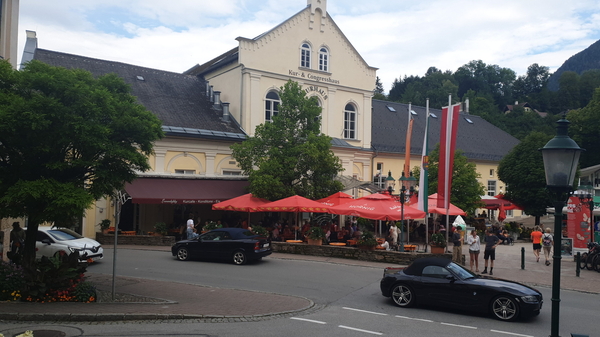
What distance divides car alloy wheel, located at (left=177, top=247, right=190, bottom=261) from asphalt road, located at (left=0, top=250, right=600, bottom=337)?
1.50 m

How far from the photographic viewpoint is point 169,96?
106 ft

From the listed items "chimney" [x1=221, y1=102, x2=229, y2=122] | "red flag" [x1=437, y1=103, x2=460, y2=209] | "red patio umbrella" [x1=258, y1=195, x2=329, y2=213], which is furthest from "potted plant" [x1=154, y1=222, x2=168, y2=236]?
"red flag" [x1=437, y1=103, x2=460, y2=209]

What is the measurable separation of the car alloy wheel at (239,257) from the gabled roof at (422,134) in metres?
22.1

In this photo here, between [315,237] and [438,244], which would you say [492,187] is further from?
[315,237]

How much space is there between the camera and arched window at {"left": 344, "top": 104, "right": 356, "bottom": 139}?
1435 inches

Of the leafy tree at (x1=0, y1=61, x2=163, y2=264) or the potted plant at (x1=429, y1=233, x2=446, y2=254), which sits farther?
the potted plant at (x1=429, y1=233, x2=446, y2=254)

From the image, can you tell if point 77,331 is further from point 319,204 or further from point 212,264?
point 319,204

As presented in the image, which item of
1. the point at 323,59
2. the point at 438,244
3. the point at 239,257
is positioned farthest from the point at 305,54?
the point at 239,257

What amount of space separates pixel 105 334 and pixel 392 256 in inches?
517

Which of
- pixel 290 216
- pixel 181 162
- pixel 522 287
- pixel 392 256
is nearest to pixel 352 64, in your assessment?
pixel 290 216

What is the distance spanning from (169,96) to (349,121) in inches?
505

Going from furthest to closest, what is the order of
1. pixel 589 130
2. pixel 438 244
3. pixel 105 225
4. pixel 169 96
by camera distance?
pixel 589 130, pixel 169 96, pixel 105 225, pixel 438 244

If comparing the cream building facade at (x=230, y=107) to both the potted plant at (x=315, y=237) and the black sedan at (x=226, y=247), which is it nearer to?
the black sedan at (x=226, y=247)

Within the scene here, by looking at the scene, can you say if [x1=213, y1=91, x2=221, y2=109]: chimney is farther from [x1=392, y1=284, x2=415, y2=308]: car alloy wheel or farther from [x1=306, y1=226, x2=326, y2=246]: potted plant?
[x1=392, y1=284, x2=415, y2=308]: car alloy wheel
